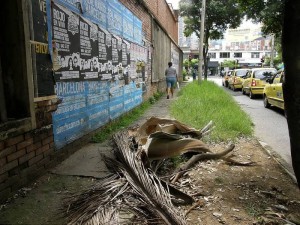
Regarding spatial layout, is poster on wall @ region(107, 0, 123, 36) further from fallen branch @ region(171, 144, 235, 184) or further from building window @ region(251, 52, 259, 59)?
building window @ region(251, 52, 259, 59)

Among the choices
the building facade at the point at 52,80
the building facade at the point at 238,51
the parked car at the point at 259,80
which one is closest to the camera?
the building facade at the point at 52,80

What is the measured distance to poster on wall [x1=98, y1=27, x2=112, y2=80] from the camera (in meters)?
5.97

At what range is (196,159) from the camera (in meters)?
4.35

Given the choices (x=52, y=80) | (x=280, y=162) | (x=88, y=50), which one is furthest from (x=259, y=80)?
(x=52, y=80)

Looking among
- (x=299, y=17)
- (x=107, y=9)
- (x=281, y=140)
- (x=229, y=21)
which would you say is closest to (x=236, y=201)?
(x=299, y=17)

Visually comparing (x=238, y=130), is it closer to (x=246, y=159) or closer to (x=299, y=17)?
(x=246, y=159)

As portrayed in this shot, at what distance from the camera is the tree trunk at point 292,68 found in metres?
2.60

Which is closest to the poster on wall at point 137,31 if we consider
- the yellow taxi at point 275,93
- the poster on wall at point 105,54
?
the poster on wall at point 105,54

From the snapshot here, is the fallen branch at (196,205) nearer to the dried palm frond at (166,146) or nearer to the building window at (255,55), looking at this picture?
the dried palm frond at (166,146)

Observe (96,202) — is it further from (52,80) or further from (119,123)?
(119,123)

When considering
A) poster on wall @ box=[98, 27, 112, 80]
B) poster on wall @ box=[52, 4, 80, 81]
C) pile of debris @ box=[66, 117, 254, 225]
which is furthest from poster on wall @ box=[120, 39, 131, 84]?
pile of debris @ box=[66, 117, 254, 225]

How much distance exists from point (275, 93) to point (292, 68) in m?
8.35

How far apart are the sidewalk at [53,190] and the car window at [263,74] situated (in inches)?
504

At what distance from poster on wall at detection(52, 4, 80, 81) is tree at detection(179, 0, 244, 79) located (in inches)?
942
